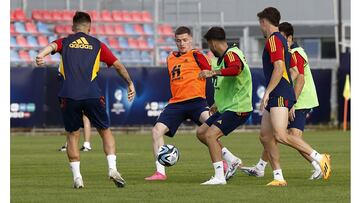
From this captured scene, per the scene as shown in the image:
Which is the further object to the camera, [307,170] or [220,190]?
[307,170]

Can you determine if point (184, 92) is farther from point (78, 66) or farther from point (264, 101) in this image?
point (264, 101)

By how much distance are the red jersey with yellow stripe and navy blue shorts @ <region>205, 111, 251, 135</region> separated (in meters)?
1.34

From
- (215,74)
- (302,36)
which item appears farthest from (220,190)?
(302,36)

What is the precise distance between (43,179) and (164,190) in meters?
2.77

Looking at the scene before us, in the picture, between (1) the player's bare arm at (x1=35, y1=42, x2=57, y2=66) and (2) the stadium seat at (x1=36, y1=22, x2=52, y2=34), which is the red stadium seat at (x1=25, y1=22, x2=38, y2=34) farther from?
(1) the player's bare arm at (x1=35, y1=42, x2=57, y2=66)

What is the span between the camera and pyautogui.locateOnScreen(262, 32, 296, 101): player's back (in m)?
14.3

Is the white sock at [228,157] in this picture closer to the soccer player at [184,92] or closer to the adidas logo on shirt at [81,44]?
the soccer player at [184,92]

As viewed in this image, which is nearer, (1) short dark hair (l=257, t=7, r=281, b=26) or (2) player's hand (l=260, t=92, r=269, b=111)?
(2) player's hand (l=260, t=92, r=269, b=111)

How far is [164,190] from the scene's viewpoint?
45.4 feet

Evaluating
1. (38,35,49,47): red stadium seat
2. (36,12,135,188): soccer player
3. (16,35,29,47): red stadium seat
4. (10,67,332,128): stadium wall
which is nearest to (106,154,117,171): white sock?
(36,12,135,188): soccer player

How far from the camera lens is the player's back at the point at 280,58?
46.9ft

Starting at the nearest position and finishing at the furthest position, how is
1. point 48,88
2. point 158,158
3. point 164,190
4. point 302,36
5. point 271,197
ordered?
point 271,197 < point 164,190 < point 158,158 < point 48,88 < point 302,36

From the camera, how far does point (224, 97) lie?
15.7 m
